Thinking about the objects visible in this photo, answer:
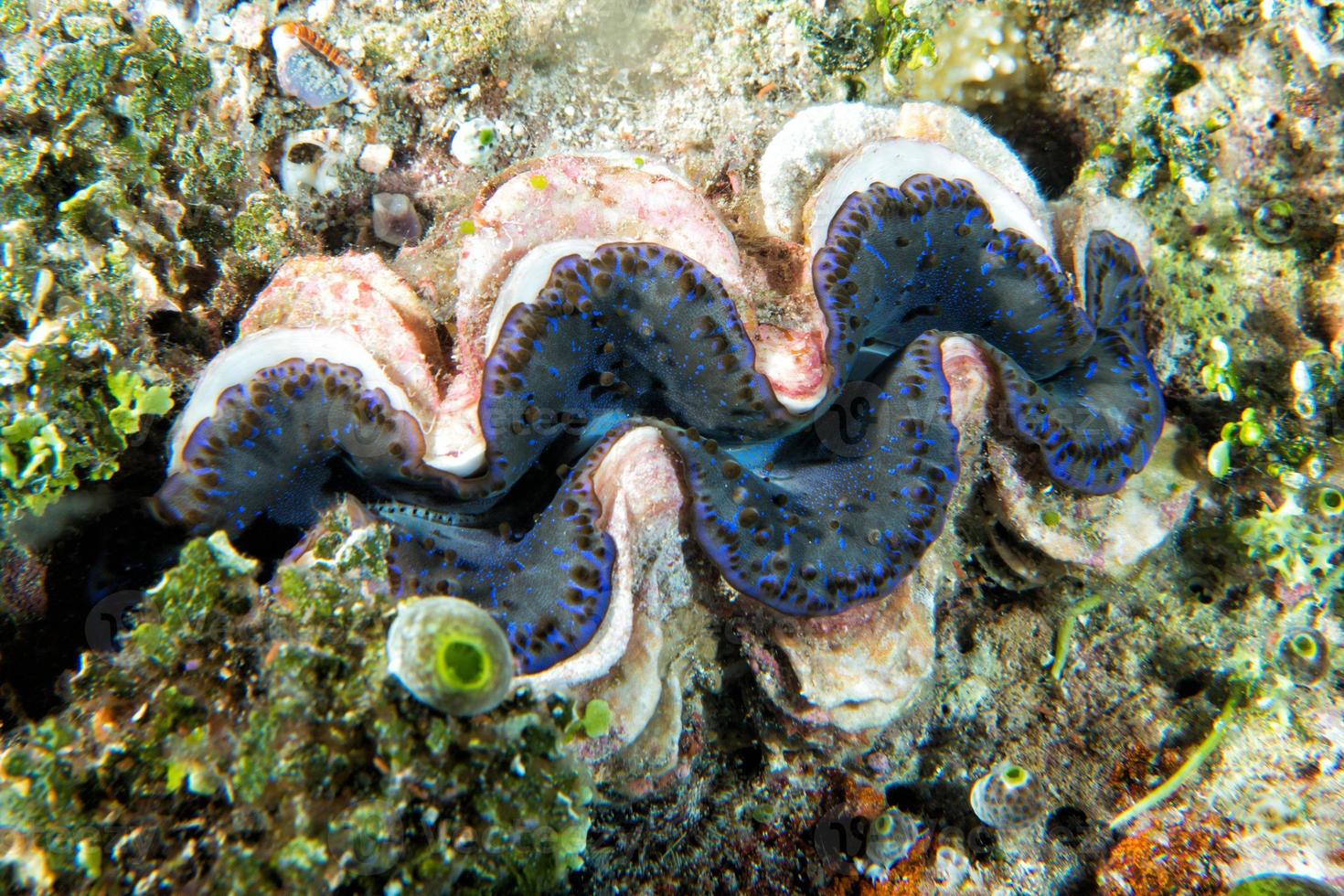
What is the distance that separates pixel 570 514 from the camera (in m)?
2.16

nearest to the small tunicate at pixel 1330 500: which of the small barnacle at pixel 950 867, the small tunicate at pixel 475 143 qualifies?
the small barnacle at pixel 950 867

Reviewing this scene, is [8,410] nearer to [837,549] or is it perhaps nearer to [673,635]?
[673,635]

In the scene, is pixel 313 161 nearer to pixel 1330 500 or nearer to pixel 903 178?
pixel 903 178

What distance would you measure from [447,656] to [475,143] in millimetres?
2110

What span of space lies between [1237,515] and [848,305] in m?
2.00

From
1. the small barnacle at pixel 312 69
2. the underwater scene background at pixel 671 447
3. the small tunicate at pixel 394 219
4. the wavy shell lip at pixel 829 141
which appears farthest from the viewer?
the small tunicate at pixel 394 219

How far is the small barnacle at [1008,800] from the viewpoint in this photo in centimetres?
294

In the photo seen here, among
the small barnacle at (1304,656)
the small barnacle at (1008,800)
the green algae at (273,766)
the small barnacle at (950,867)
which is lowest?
the small barnacle at (950,867)

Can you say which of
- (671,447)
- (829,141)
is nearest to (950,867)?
(671,447)

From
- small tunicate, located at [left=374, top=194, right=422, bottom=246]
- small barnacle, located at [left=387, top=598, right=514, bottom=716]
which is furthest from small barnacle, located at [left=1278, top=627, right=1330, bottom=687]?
small tunicate, located at [left=374, top=194, right=422, bottom=246]

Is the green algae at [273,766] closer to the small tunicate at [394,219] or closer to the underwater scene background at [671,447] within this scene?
the underwater scene background at [671,447]

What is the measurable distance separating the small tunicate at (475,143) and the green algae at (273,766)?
1.74m

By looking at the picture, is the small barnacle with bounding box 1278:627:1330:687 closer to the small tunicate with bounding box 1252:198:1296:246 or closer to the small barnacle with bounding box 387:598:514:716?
the small tunicate with bounding box 1252:198:1296:246

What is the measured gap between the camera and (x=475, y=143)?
2729 millimetres
